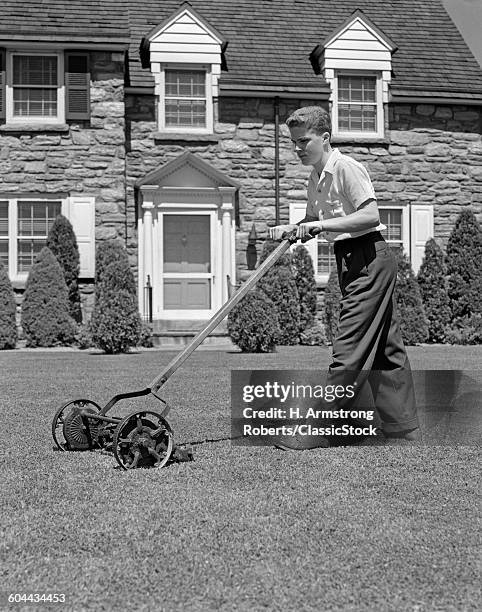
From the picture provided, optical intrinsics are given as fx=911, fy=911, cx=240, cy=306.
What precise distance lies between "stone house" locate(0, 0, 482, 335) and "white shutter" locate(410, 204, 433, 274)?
1.1 inches

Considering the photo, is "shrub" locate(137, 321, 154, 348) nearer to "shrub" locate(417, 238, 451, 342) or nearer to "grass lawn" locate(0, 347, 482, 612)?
"shrub" locate(417, 238, 451, 342)

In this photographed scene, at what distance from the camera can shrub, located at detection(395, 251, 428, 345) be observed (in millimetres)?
16312

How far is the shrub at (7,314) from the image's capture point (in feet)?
50.0

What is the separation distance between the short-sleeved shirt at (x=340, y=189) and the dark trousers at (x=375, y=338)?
0.19m

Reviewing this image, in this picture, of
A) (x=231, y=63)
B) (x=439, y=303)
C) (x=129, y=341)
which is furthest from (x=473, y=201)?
(x=129, y=341)

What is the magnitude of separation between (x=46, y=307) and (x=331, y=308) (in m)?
5.15

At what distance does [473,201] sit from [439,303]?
3.13 m

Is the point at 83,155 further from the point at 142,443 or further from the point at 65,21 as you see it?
the point at 142,443

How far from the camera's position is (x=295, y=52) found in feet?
64.5

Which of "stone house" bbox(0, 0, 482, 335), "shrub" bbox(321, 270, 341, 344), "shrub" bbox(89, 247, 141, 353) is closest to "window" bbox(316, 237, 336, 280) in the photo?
"stone house" bbox(0, 0, 482, 335)

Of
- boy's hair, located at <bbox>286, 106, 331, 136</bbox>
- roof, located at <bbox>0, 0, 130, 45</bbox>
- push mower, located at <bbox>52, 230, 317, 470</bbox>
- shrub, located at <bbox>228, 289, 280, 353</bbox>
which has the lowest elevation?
push mower, located at <bbox>52, 230, 317, 470</bbox>

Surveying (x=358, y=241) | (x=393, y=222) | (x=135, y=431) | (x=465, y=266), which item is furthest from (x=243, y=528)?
(x=393, y=222)

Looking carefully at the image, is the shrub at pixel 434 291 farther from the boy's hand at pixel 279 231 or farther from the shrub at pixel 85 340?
the boy's hand at pixel 279 231

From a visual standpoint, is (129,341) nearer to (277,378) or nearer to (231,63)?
(231,63)
